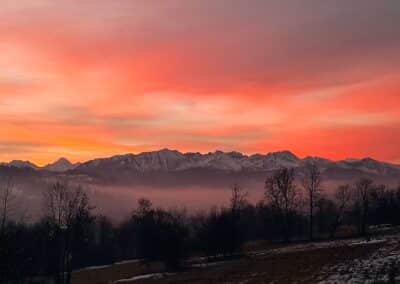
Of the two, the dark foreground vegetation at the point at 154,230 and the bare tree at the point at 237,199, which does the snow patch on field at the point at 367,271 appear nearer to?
the dark foreground vegetation at the point at 154,230

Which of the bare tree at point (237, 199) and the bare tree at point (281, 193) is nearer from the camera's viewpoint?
the bare tree at point (237, 199)

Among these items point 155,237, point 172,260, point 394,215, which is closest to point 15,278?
point 172,260

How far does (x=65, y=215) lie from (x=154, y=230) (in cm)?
2124

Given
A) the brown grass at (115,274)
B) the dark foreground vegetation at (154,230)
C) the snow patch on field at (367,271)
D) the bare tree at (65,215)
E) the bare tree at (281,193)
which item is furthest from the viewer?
the bare tree at (281,193)

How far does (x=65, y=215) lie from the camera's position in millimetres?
59000

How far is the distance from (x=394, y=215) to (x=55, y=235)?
76.9 meters

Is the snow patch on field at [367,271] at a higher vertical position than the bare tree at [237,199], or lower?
lower

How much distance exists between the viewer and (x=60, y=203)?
59531 millimetres

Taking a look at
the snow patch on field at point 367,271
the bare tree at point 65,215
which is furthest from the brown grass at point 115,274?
the snow patch on field at point 367,271

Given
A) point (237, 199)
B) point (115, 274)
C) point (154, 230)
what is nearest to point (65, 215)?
point (154, 230)

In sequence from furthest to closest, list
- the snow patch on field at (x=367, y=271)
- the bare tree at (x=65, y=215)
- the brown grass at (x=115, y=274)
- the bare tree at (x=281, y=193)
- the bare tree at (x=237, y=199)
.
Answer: the bare tree at (x=281, y=193)
the bare tree at (x=237, y=199)
the brown grass at (x=115, y=274)
the bare tree at (x=65, y=215)
the snow patch on field at (x=367, y=271)

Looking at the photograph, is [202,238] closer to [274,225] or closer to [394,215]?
[274,225]

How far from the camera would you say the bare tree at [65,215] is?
187ft

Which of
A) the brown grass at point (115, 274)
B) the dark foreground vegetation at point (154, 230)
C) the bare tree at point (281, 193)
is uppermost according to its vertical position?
the bare tree at point (281, 193)
